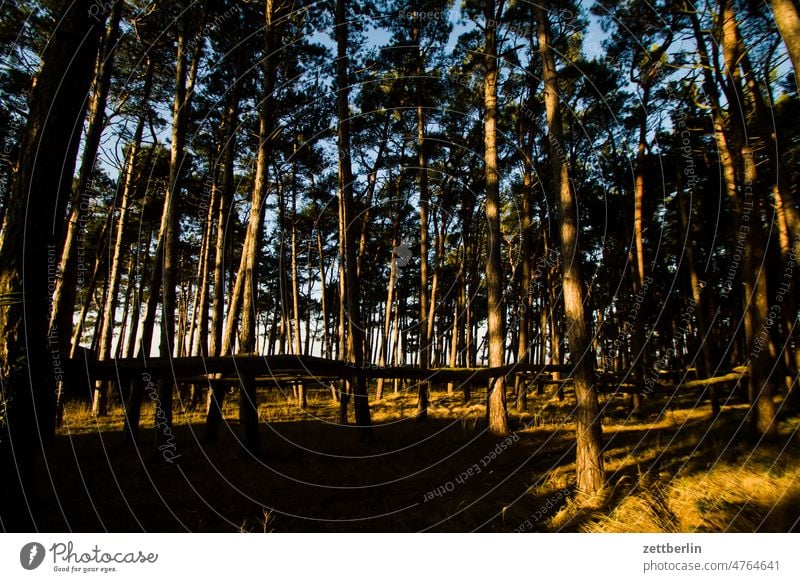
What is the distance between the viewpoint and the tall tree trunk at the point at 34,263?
3.16m

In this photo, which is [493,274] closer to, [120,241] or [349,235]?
[349,235]

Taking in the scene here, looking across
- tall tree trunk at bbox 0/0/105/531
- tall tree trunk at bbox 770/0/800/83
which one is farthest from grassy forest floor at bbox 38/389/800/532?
tall tree trunk at bbox 770/0/800/83

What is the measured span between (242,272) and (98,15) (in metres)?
6.44

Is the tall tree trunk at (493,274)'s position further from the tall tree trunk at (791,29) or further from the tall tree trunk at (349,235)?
the tall tree trunk at (791,29)

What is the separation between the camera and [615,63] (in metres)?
13.8

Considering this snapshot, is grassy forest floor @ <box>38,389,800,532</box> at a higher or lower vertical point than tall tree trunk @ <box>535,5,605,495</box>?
lower

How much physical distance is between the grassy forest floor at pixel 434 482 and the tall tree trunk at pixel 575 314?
1.45 ft

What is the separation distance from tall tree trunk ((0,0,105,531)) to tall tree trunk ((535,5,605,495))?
6.22m

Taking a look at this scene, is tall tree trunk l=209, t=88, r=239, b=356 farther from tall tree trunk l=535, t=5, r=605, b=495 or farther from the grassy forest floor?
tall tree trunk l=535, t=5, r=605, b=495

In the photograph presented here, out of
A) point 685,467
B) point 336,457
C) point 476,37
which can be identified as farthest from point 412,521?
point 476,37

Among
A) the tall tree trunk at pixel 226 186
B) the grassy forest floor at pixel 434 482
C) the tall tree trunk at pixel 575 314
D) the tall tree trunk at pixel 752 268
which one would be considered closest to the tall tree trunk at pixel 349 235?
the grassy forest floor at pixel 434 482

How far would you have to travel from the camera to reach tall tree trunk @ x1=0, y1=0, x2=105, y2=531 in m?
3.16

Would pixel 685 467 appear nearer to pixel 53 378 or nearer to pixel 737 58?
pixel 737 58

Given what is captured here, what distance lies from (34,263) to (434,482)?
246 inches
